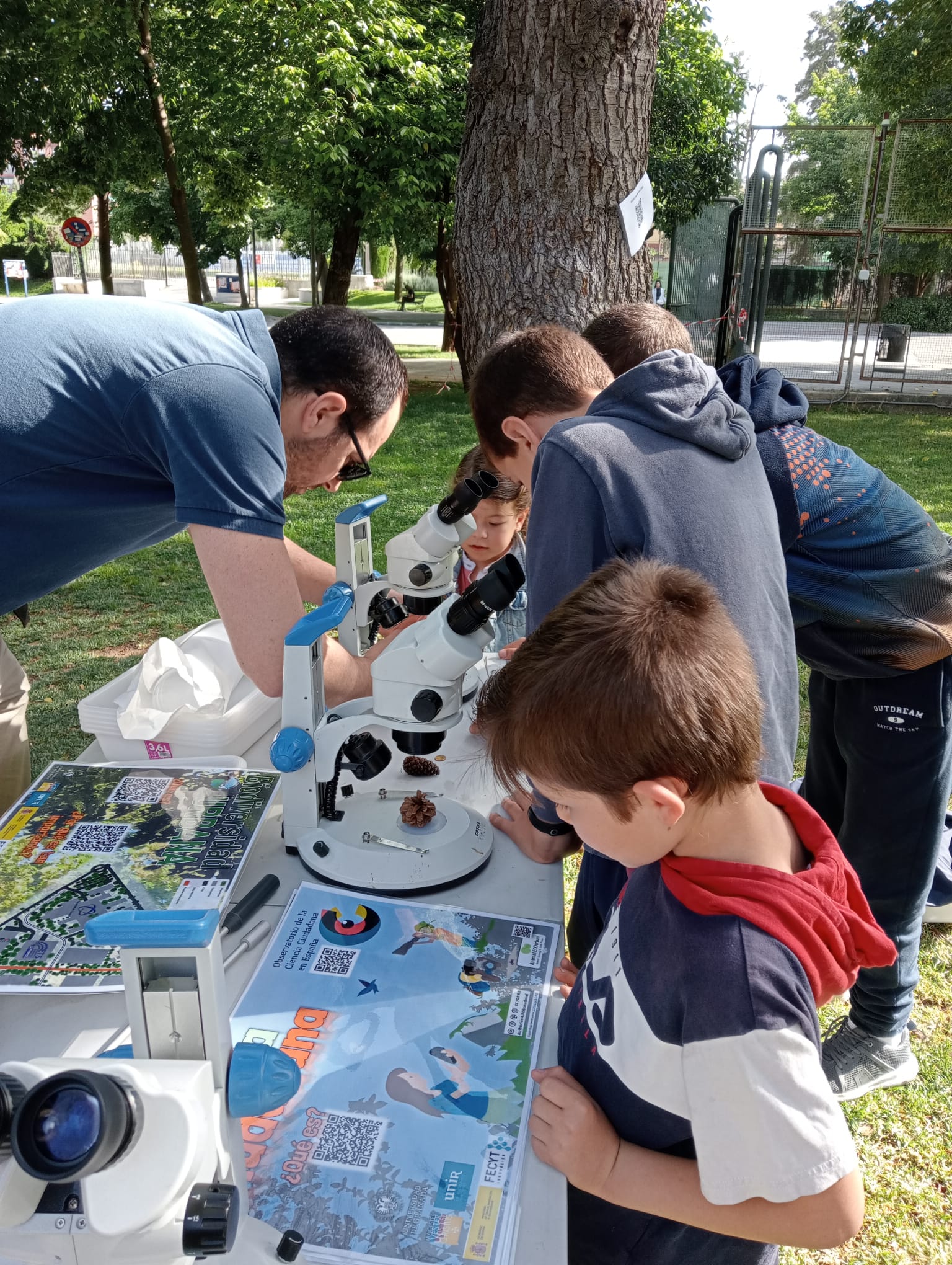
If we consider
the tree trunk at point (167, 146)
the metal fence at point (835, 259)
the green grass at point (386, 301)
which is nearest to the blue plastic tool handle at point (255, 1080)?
the metal fence at point (835, 259)

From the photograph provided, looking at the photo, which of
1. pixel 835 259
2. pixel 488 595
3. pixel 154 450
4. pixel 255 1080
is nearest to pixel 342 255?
pixel 835 259

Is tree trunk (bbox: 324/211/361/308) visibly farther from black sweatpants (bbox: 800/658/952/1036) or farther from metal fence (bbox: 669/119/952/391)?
black sweatpants (bbox: 800/658/952/1036)

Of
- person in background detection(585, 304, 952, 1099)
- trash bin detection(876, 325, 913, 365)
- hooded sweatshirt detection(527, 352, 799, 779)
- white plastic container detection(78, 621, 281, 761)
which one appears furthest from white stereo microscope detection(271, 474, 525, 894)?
trash bin detection(876, 325, 913, 365)

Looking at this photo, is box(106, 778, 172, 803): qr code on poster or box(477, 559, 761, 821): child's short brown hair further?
box(106, 778, 172, 803): qr code on poster

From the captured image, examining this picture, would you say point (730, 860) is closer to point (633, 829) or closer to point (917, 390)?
point (633, 829)

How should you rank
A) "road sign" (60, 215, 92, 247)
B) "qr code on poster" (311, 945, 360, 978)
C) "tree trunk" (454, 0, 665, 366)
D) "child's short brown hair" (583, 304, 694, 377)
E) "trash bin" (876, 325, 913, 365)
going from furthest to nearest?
"road sign" (60, 215, 92, 247) < "trash bin" (876, 325, 913, 365) < "tree trunk" (454, 0, 665, 366) < "child's short brown hair" (583, 304, 694, 377) < "qr code on poster" (311, 945, 360, 978)

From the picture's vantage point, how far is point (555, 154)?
3.44m

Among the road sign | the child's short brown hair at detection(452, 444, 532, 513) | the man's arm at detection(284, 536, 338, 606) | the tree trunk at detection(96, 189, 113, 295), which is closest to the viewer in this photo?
the man's arm at detection(284, 536, 338, 606)

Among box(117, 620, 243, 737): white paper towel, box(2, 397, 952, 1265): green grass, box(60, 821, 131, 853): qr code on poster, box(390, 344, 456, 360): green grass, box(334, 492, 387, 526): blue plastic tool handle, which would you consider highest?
box(334, 492, 387, 526): blue plastic tool handle

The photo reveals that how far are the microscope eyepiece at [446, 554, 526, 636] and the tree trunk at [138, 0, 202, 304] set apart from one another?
36.5 feet

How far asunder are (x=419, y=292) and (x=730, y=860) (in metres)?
37.4

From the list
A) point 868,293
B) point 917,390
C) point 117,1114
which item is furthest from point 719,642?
point 917,390

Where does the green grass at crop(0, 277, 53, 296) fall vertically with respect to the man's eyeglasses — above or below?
above

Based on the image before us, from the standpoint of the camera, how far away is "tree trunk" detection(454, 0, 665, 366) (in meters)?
3.34
